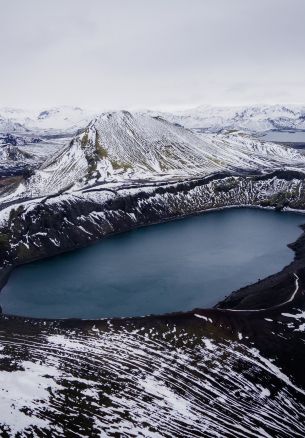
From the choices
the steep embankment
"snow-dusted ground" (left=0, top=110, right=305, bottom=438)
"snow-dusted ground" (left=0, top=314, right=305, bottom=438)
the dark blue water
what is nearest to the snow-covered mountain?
the steep embankment

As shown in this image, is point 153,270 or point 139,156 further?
point 139,156

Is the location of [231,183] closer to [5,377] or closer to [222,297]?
[222,297]

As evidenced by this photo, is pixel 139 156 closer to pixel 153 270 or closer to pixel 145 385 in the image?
pixel 153 270

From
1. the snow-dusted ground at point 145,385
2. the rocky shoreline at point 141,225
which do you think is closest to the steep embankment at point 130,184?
the rocky shoreline at point 141,225

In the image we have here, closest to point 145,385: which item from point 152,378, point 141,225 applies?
point 152,378

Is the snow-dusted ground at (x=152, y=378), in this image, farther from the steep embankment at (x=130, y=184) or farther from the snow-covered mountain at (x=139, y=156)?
the snow-covered mountain at (x=139, y=156)

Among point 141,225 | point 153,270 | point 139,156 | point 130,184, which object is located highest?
point 139,156
